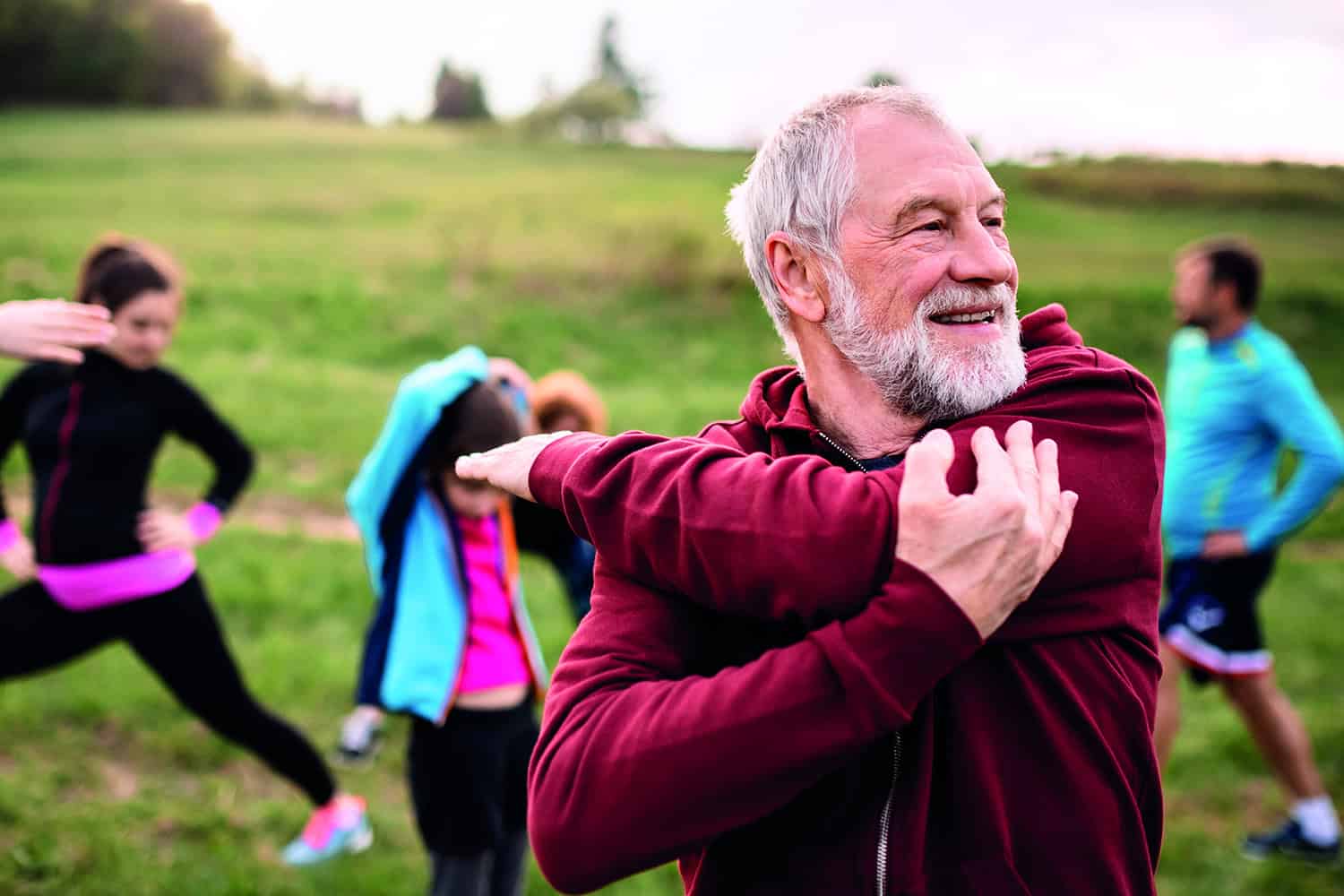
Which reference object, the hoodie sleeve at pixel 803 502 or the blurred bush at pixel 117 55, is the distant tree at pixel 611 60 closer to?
the blurred bush at pixel 117 55

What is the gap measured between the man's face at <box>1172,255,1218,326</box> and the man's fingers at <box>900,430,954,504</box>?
163 inches

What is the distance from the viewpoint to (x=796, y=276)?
182 cm

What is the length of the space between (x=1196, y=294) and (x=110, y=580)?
4874 millimetres

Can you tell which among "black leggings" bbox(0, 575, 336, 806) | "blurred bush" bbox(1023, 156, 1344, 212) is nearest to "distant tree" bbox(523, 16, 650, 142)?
"blurred bush" bbox(1023, 156, 1344, 212)

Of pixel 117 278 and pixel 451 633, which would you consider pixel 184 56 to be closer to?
pixel 117 278

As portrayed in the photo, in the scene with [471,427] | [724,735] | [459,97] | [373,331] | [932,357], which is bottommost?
[373,331]

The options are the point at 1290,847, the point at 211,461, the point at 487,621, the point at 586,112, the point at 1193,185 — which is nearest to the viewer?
the point at 487,621

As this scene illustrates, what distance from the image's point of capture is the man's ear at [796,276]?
1.79 metres

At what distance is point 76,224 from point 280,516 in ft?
39.9

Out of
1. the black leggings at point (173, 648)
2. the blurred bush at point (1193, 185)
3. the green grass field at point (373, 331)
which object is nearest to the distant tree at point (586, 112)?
the green grass field at point (373, 331)

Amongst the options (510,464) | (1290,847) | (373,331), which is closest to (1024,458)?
(510,464)

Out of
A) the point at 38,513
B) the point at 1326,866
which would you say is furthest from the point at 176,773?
the point at 1326,866

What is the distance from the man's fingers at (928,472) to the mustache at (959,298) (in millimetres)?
370

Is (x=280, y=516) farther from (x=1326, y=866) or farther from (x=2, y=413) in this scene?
(x=1326, y=866)
